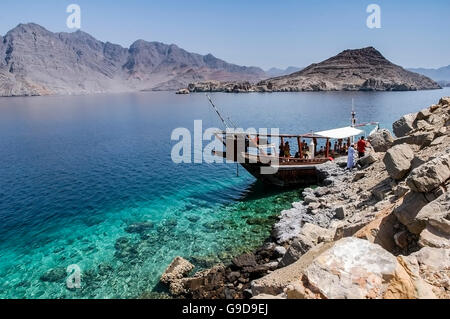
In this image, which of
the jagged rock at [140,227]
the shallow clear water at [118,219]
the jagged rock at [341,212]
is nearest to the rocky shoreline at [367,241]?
the jagged rock at [341,212]

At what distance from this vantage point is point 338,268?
18.8 feet

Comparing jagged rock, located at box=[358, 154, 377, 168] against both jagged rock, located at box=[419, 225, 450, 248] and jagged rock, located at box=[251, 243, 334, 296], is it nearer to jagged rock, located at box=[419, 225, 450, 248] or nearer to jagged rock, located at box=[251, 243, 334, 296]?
jagged rock, located at box=[251, 243, 334, 296]

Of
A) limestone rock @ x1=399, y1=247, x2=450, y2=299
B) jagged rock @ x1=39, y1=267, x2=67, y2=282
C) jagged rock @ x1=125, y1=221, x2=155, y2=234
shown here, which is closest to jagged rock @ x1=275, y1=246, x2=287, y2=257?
limestone rock @ x1=399, y1=247, x2=450, y2=299

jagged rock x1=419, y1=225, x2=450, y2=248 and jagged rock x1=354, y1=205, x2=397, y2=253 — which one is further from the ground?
jagged rock x1=419, y1=225, x2=450, y2=248

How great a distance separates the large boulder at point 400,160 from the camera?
15.0 metres

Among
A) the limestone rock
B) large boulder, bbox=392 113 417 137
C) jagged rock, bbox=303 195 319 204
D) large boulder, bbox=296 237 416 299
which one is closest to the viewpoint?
large boulder, bbox=296 237 416 299

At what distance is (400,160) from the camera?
15.0m

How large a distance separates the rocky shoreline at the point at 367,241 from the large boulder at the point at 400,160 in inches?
2.0

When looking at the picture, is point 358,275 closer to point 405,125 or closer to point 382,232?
point 382,232

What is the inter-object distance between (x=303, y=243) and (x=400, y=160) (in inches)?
278

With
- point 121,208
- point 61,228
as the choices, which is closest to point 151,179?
point 121,208

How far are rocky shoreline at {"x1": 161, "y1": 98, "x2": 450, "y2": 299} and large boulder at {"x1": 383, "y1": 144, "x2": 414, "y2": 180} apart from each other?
0.17 feet

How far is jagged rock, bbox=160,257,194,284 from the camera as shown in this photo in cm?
1475

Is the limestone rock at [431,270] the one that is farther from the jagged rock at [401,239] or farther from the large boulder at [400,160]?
the large boulder at [400,160]
